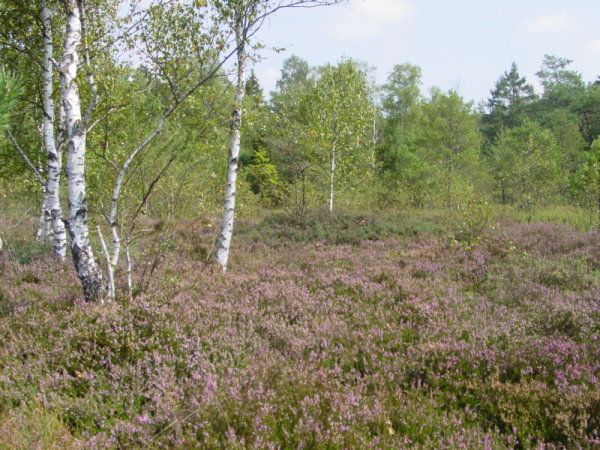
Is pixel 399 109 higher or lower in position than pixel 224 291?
higher

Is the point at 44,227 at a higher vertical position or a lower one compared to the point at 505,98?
lower

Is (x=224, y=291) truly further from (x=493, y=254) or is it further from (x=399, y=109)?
(x=399, y=109)

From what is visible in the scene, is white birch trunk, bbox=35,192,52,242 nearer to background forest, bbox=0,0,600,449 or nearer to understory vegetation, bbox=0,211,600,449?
background forest, bbox=0,0,600,449

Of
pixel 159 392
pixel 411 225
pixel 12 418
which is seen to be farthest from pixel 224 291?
pixel 411 225

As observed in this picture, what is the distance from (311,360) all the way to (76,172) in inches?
166

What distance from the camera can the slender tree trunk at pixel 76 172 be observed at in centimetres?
641

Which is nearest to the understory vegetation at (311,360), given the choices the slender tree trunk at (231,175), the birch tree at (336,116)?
the slender tree trunk at (231,175)

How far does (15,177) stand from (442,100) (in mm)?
22998

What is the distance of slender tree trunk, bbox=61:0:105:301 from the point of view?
641cm

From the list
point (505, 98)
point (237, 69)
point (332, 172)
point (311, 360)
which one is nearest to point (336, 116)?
point (332, 172)

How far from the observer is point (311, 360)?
514cm

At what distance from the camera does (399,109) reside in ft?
150

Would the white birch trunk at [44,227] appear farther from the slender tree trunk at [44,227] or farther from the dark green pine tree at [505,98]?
A: the dark green pine tree at [505,98]

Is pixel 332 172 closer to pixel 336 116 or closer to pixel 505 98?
pixel 336 116
